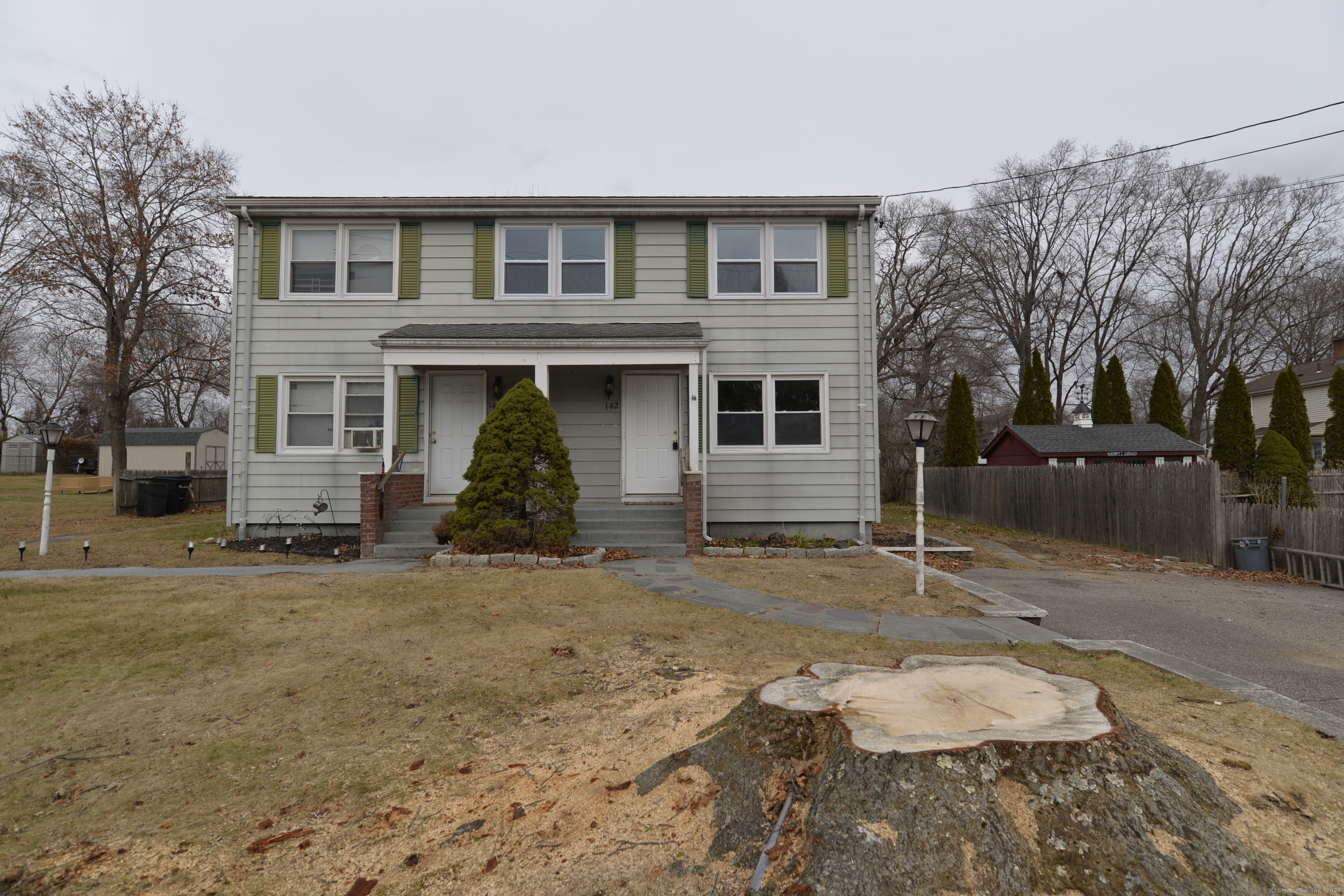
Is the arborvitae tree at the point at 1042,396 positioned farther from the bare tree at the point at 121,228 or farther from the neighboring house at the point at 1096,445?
the bare tree at the point at 121,228

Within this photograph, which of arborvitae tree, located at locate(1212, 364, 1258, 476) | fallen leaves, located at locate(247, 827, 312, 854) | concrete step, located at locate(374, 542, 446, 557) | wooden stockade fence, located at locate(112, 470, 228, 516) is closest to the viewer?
fallen leaves, located at locate(247, 827, 312, 854)

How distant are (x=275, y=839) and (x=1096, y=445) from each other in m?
24.0

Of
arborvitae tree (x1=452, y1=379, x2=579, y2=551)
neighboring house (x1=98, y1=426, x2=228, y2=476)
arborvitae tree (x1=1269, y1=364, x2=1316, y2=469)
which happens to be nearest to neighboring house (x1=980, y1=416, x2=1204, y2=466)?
arborvitae tree (x1=1269, y1=364, x2=1316, y2=469)

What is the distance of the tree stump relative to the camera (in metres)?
1.92

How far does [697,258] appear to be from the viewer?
10.9 metres

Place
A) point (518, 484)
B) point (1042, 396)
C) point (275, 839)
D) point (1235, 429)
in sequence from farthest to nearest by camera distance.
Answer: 1. point (1042, 396)
2. point (1235, 429)
3. point (518, 484)
4. point (275, 839)

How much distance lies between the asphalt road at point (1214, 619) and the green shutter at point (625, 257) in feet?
22.6

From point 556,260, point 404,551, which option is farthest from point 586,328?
point 404,551

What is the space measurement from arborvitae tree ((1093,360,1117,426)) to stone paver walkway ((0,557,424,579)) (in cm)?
2604

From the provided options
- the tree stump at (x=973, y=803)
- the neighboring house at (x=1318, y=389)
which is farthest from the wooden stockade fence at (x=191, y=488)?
the neighboring house at (x=1318, y=389)

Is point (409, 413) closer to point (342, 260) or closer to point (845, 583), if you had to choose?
point (342, 260)

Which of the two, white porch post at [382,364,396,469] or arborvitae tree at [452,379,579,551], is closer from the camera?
arborvitae tree at [452,379,579,551]

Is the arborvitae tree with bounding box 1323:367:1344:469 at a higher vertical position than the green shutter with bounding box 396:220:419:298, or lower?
lower

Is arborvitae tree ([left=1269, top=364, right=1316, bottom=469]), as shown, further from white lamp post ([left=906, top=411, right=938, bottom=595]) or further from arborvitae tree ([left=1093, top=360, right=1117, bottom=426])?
white lamp post ([left=906, top=411, right=938, bottom=595])
